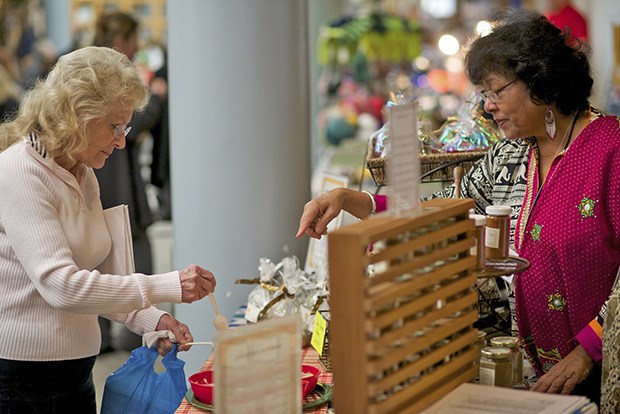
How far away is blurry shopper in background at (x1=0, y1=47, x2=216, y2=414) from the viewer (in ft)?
7.60

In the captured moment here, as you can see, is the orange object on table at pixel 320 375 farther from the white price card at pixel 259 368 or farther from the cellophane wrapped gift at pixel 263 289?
the white price card at pixel 259 368

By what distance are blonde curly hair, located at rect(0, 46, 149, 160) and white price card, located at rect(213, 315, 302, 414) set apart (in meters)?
1.04

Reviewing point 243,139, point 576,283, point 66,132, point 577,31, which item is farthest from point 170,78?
point 577,31

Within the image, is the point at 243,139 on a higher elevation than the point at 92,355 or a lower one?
higher

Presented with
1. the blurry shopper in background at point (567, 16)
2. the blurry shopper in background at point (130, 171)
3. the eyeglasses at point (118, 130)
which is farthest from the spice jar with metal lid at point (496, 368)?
the blurry shopper in background at point (567, 16)

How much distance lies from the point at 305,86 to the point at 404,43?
7961 mm

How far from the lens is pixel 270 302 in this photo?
312cm

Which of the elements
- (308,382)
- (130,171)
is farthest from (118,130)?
(130,171)

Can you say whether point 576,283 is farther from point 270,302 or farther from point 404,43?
point 404,43

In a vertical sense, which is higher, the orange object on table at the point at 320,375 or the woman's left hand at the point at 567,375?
the woman's left hand at the point at 567,375

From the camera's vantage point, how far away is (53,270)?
229 centimetres

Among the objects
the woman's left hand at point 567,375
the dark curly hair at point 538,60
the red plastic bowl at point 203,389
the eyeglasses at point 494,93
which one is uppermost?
the dark curly hair at point 538,60

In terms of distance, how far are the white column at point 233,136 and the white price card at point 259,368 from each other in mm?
2081

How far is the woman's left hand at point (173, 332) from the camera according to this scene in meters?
2.64
